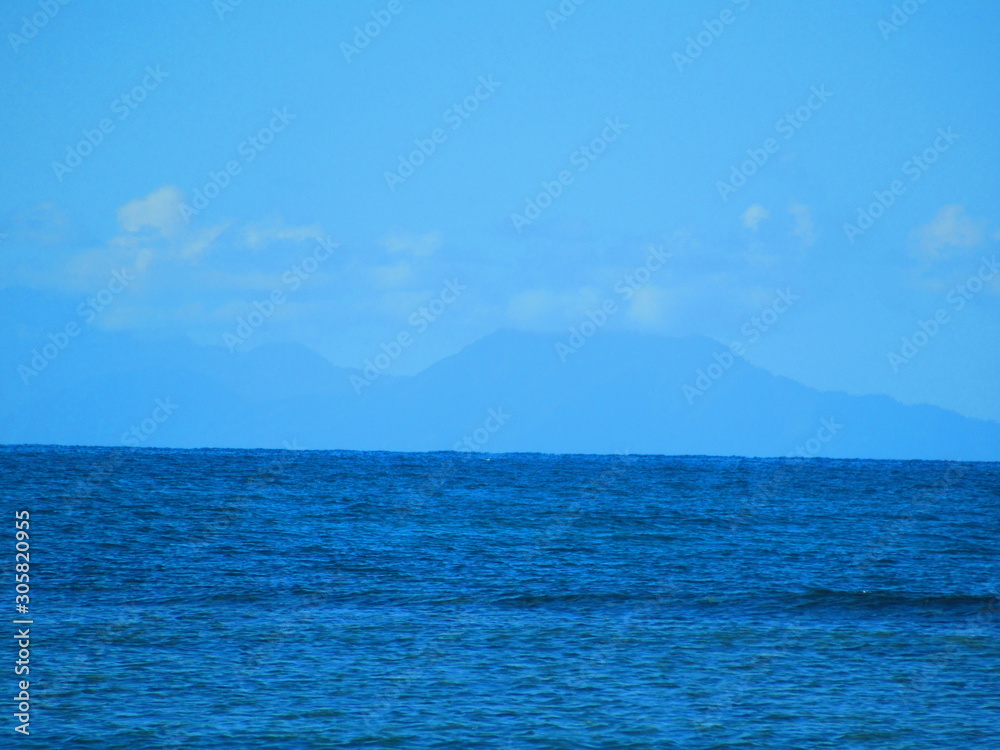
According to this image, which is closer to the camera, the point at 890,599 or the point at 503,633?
the point at 503,633

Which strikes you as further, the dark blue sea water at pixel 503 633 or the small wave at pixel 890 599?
the small wave at pixel 890 599

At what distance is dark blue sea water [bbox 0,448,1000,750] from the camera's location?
60.1 feet

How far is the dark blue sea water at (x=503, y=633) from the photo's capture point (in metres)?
18.3

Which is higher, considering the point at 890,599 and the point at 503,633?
the point at 890,599

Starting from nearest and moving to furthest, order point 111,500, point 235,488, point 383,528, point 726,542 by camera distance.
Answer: point 726,542 < point 383,528 < point 111,500 < point 235,488

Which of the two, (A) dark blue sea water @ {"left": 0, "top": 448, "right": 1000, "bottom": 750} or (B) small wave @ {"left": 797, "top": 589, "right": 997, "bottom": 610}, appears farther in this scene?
(B) small wave @ {"left": 797, "top": 589, "right": 997, "bottom": 610}

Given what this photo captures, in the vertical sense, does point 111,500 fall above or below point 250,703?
above

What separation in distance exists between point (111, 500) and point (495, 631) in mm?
44028

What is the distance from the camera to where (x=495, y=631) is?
2564cm

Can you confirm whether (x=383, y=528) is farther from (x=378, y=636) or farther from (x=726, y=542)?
(x=378, y=636)

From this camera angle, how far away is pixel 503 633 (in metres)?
25.4

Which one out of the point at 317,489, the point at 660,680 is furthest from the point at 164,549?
the point at 317,489

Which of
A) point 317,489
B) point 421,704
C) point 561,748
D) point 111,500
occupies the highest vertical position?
point 317,489

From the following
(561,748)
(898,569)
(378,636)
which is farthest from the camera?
(898,569)
